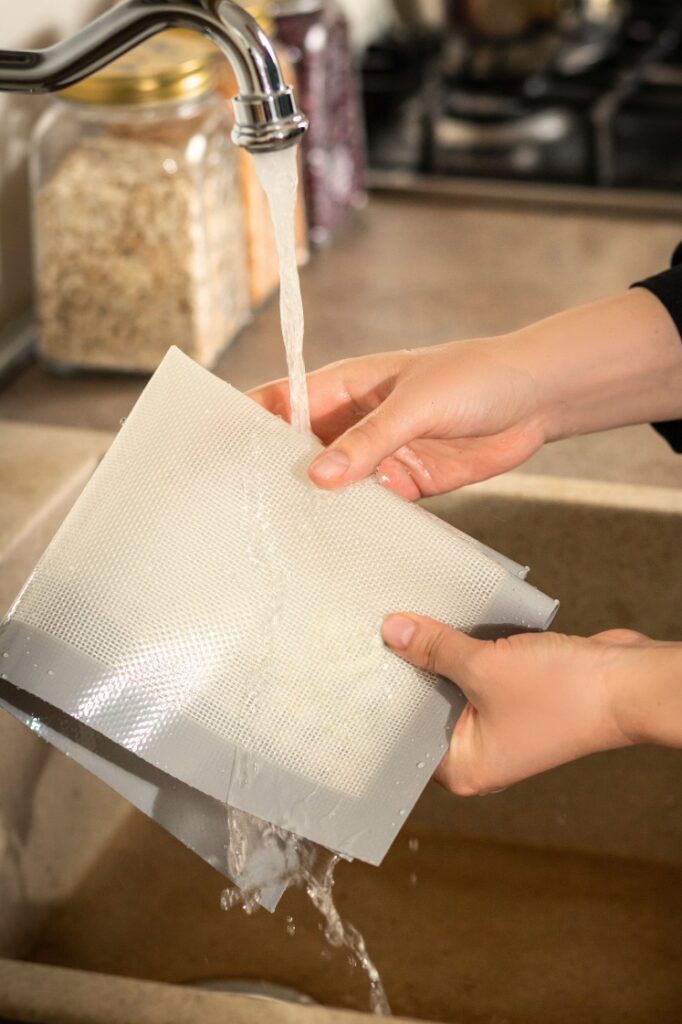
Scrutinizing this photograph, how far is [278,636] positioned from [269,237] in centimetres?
55

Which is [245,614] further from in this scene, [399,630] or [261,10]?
[261,10]

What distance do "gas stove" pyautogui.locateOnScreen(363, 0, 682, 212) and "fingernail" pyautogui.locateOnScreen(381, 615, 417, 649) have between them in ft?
2.52

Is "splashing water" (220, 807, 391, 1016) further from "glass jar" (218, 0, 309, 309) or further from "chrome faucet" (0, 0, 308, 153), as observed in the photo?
"glass jar" (218, 0, 309, 309)

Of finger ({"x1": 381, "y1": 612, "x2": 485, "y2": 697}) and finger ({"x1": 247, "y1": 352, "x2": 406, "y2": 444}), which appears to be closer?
finger ({"x1": 381, "y1": 612, "x2": 485, "y2": 697})

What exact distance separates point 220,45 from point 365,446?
19 centimetres

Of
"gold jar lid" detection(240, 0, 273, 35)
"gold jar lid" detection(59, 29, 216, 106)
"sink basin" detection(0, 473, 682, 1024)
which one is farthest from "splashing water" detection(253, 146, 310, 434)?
"gold jar lid" detection(240, 0, 273, 35)

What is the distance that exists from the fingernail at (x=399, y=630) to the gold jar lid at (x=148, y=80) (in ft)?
1.52

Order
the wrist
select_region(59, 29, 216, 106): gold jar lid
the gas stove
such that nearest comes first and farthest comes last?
the wrist
select_region(59, 29, 216, 106): gold jar lid
the gas stove

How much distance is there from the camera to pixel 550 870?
827 millimetres

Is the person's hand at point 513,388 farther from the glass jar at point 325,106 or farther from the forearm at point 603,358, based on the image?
the glass jar at point 325,106

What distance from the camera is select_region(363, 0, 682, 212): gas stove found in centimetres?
134

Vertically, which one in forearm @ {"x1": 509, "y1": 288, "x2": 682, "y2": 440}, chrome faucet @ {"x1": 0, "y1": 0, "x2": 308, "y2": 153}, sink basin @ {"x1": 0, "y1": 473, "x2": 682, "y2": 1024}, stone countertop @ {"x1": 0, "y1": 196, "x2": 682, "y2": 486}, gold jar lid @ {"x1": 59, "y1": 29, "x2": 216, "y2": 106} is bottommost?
sink basin @ {"x1": 0, "y1": 473, "x2": 682, "y2": 1024}

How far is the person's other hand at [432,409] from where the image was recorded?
68 centimetres

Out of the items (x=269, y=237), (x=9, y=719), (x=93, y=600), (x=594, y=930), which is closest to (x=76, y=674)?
(x=93, y=600)
